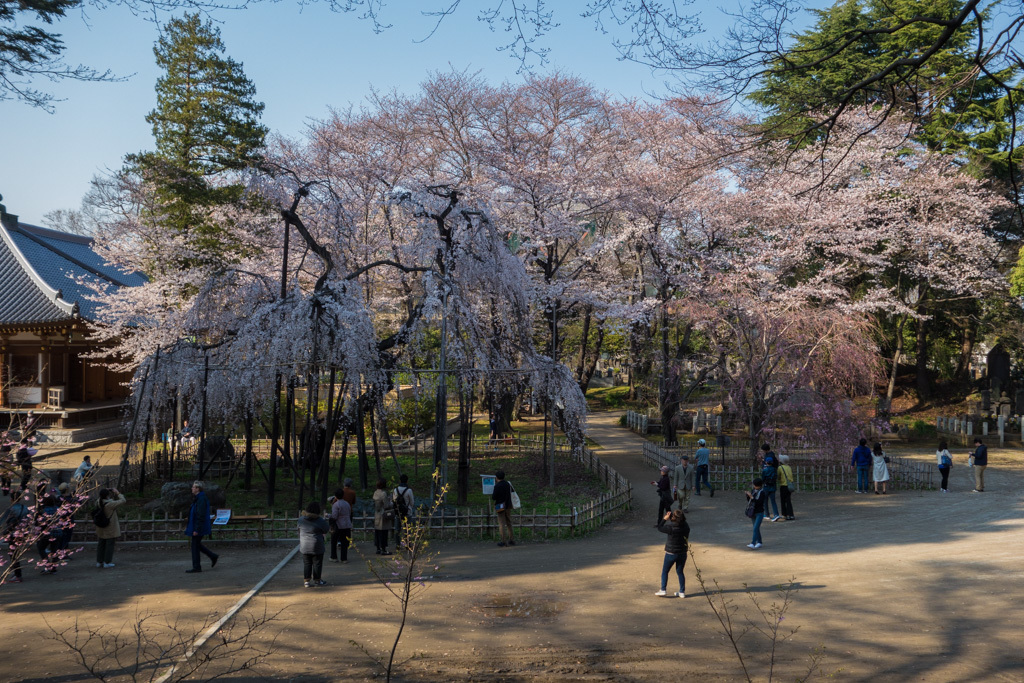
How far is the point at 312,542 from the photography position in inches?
426

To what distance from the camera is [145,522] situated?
540 inches

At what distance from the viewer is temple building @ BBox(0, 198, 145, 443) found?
1088 inches

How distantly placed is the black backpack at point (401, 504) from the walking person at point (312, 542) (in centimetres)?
187

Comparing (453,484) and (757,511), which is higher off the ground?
(757,511)

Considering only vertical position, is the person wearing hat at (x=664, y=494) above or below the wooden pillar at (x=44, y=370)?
below

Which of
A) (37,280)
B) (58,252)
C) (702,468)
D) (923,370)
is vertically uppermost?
(58,252)

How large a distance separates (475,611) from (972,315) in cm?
3373

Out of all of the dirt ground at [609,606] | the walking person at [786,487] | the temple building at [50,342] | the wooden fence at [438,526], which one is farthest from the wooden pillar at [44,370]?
the walking person at [786,487]

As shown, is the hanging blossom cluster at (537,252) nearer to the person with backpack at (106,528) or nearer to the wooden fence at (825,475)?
the wooden fence at (825,475)

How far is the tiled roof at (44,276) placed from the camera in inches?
1105

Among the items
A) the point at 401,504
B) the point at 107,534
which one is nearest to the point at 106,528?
the point at 107,534

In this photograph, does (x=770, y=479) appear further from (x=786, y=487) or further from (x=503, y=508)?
(x=503, y=508)

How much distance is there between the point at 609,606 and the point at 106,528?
8.15m

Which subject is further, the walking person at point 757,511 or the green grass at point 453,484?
the green grass at point 453,484
